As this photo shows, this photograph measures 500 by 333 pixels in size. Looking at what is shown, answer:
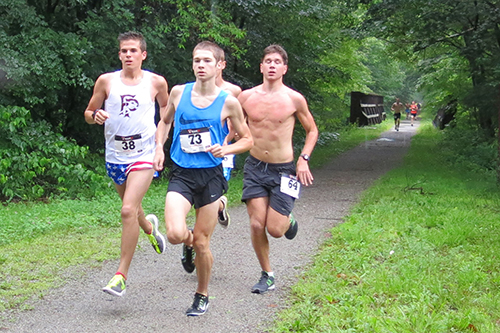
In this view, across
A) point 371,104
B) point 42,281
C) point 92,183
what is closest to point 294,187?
point 42,281

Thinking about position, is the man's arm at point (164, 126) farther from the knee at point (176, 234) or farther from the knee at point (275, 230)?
the knee at point (275, 230)

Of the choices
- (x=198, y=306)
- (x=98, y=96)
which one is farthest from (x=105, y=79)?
(x=198, y=306)

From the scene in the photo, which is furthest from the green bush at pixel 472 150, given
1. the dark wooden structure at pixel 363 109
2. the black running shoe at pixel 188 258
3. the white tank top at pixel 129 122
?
the dark wooden structure at pixel 363 109

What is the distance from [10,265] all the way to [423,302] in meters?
4.09

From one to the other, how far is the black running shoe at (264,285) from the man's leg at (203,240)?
2.47 feet

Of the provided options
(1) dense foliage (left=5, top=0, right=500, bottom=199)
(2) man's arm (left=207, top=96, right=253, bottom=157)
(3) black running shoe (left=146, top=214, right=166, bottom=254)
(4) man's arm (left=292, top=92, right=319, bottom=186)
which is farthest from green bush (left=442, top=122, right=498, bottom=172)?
(2) man's arm (left=207, top=96, right=253, bottom=157)

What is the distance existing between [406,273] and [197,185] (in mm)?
2271

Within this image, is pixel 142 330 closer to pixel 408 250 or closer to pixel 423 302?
pixel 423 302

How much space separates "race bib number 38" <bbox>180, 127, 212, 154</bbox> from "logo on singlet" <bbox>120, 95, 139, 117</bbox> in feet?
2.20

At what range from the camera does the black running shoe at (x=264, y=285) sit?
5.48 m

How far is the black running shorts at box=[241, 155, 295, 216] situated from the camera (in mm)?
5512

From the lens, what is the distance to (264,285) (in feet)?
18.1

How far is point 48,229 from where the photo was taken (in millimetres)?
8312

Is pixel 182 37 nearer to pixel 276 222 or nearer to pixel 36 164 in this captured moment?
pixel 36 164
